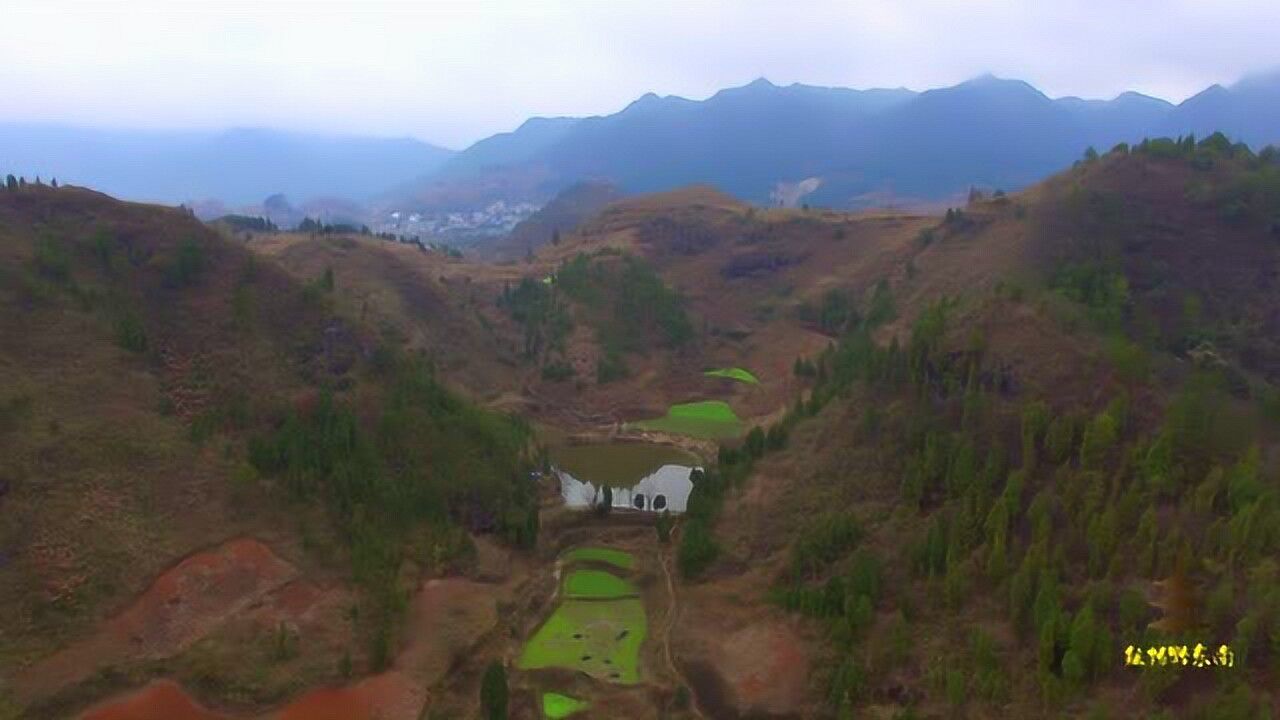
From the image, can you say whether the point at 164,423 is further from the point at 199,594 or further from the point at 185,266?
the point at 185,266

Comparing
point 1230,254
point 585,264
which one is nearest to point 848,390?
point 1230,254

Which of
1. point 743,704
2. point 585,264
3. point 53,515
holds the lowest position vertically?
point 743,704

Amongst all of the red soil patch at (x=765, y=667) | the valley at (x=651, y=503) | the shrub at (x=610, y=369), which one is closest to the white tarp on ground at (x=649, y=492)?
the valley at (x=651, y=503)

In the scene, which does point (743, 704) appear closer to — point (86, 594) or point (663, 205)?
point (86, 594)

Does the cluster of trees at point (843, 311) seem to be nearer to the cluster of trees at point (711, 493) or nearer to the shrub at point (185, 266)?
the cluster of trees at point (711, 493)

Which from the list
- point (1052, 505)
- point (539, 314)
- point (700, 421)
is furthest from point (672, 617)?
point (539, 314)

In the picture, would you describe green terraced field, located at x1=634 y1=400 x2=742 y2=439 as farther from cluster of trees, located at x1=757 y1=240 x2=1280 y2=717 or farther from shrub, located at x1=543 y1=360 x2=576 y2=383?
Answer: cluster of trees, located at x1=757 y1=240 x2=1280 y2=717
